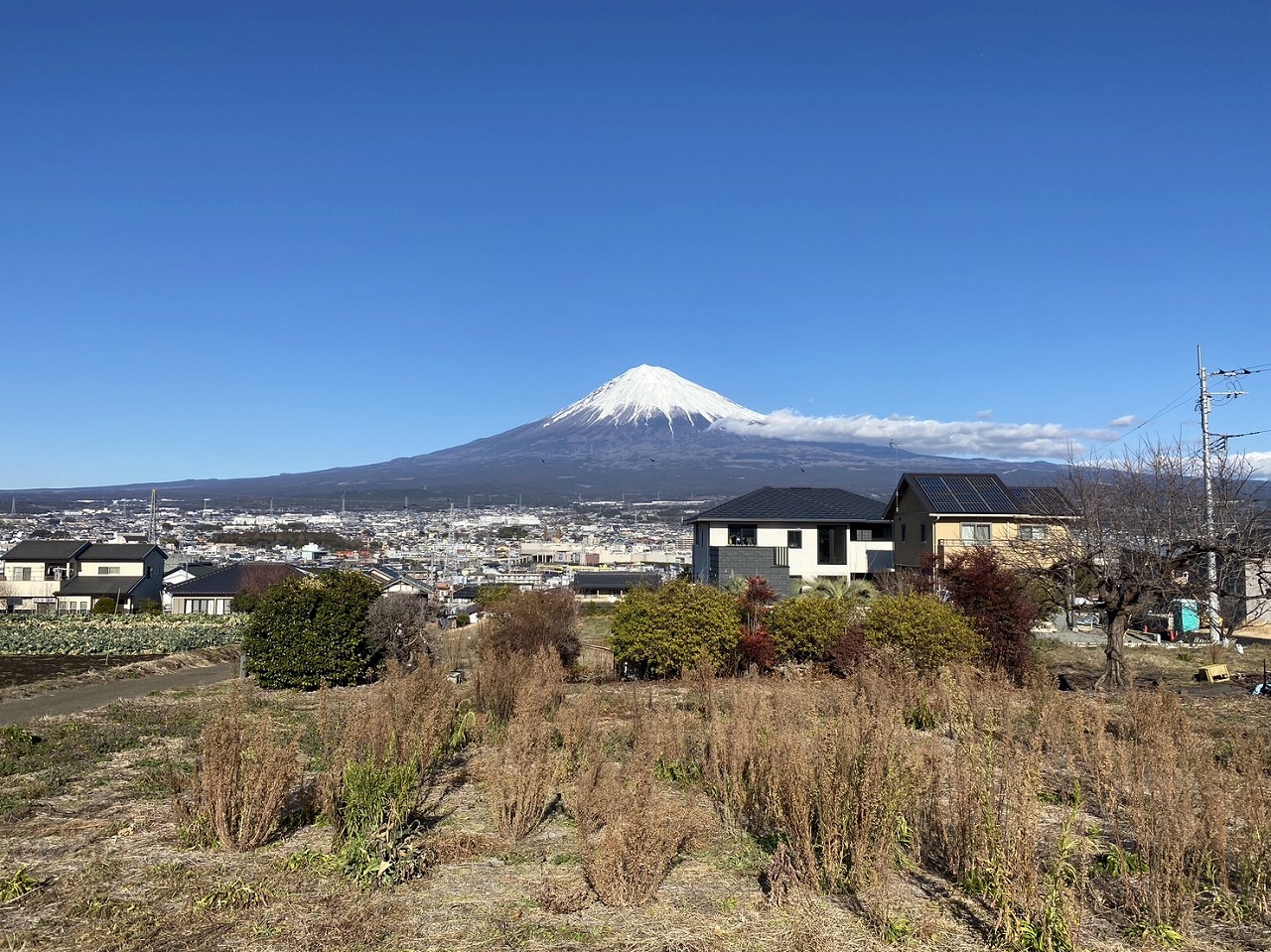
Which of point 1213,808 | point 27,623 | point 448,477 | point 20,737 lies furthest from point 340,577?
point 448,477

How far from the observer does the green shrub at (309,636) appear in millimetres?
15516

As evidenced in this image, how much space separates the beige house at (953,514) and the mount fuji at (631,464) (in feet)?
294

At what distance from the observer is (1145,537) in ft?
45.2

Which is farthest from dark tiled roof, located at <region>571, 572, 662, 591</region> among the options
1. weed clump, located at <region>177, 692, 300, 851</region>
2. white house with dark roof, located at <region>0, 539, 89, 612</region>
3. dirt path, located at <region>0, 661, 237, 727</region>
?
weed clump, located at <region>177, 692, 300, 851</region>

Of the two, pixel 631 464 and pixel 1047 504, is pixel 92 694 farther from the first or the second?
pixel 631 464

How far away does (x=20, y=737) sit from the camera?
9.52 metres

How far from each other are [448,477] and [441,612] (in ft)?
523

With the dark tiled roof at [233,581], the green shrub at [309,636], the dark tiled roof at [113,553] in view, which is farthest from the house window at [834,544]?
the dark tiled roof at [113,553]

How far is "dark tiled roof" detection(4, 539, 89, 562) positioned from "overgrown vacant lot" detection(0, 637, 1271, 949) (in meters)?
55.4

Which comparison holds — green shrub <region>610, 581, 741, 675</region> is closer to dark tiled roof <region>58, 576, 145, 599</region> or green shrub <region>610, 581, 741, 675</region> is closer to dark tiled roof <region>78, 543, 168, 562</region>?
dark tiled roof <region>58, 576, 145, 599</region>

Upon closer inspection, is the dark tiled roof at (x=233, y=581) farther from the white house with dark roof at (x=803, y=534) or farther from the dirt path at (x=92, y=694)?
the dirt path at (x=92, y=694)

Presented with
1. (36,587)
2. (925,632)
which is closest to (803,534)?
(925,632)

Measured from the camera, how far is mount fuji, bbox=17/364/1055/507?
147625 mm

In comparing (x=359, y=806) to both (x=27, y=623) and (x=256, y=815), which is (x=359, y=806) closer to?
(x=256, y=815)
